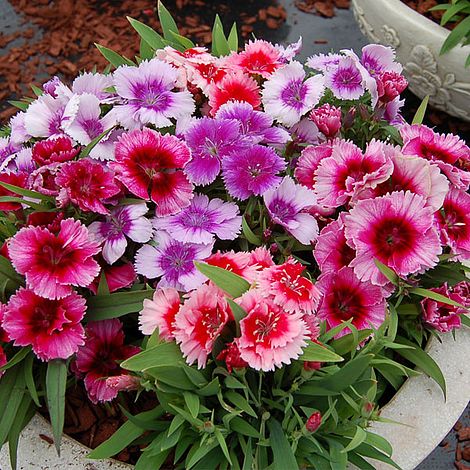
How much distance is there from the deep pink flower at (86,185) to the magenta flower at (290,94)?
33 cm

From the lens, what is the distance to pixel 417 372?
3.69 ft

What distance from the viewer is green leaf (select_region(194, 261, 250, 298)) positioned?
993 mm

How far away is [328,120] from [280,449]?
578 mm

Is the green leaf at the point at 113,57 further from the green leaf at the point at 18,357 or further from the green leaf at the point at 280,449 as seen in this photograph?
the green leaf at the point at 280,449

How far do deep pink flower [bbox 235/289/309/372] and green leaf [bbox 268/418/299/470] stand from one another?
0.13 metres

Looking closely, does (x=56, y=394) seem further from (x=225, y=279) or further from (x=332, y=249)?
(x=332, y=249)

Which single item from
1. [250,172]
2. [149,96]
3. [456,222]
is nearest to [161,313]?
[250,172]

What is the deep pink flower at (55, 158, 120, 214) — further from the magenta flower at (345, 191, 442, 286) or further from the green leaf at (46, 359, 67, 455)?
the magenta flower at (345, 191, 442, 286)

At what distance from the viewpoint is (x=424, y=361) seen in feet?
3.82

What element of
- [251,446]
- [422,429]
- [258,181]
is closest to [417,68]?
[258,181]

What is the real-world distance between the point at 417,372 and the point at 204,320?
1.23ft

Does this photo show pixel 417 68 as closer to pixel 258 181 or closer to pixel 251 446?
pixel 258 181

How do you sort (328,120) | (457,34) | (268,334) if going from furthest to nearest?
(457,34)
(328,120)
(268,334)

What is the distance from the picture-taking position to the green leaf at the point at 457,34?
6.51ft
